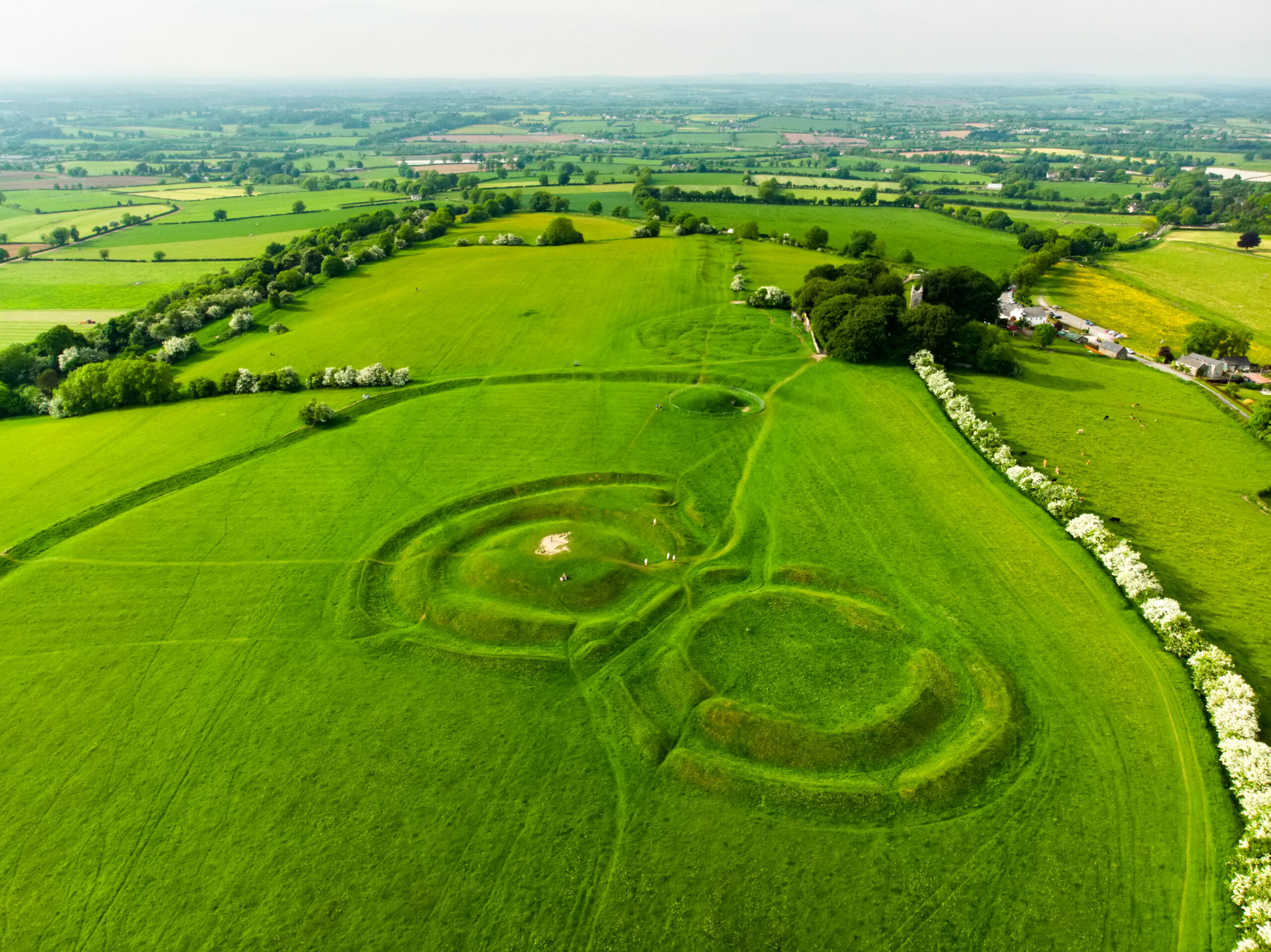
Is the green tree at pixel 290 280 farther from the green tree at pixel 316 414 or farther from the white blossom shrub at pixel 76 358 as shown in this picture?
the green tree at pixel 316 414

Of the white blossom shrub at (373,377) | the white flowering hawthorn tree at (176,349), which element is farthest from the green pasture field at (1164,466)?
the white flowering hawthorn tree at (176,349)

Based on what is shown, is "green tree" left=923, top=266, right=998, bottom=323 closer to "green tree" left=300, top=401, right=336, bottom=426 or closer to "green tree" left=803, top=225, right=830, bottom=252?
"green tree" left=803, top=225, right=830, bottom=252

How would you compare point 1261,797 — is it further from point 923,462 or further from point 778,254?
point 778,254

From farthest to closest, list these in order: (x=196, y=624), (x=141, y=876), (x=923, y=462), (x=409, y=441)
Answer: (x=409, y=441) → (x=923, y=462) → (x=196, y=624) → (x=141, y=876)

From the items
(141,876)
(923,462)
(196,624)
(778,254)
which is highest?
(778,254)

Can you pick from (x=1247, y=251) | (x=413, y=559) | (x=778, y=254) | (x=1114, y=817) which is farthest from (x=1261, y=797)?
(x=1247, y=251)

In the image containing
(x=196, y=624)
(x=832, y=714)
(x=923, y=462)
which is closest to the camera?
(x=832, y=714)

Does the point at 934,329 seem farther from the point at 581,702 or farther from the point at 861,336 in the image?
the point at 581,702

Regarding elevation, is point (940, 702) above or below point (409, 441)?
below

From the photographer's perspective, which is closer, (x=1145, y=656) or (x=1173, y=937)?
(x=1173, y=937)
